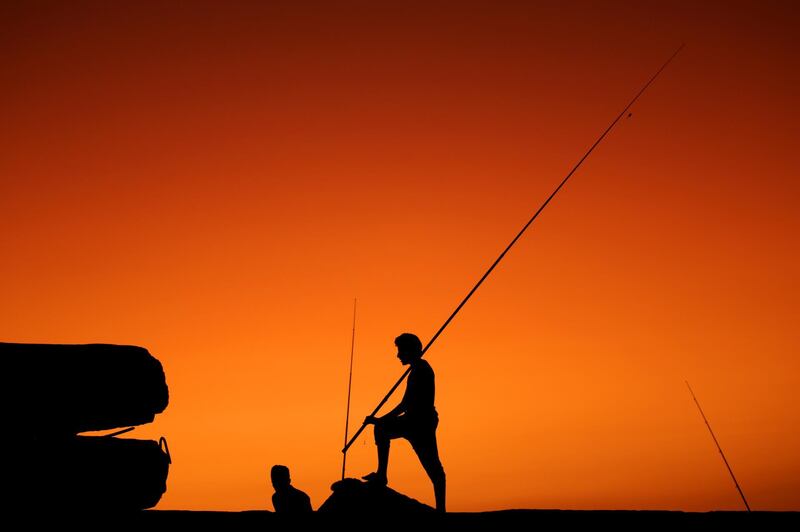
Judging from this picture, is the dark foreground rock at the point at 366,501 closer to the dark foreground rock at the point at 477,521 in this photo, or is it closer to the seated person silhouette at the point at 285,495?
the dark foreground rock at the point at 477,521

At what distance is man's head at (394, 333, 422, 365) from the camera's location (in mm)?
7027

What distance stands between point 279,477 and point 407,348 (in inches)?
75.4

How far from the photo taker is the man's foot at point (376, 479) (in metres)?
6.75

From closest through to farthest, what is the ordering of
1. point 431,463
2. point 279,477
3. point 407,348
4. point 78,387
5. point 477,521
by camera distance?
point 78,387 < point 477,521 < point 431,463 < point 407,348 < point 279,477

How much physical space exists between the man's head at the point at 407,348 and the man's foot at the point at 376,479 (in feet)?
3.51

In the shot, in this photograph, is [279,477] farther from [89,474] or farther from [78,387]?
[78,387]

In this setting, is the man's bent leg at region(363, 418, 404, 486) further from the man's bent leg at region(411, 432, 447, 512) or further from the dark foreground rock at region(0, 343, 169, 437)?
the dark foreground rock at region(0, 343, 169, 437)

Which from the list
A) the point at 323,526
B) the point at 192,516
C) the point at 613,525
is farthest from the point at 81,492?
the point at 613,525

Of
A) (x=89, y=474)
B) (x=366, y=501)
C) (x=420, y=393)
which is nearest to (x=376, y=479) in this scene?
(x=366, y=501)

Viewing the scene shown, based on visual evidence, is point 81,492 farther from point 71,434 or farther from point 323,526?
point 323,526

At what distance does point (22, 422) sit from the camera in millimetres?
5191

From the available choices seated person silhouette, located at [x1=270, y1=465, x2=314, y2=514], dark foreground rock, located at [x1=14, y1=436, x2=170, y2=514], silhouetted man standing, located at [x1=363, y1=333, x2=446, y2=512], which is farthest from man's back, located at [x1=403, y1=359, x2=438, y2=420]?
dark foreground rock, located at [x1=14, y1=436, x2=170, y2=514]

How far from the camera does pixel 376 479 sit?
22.2 ft

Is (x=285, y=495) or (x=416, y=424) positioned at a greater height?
(x=416, y=424)
